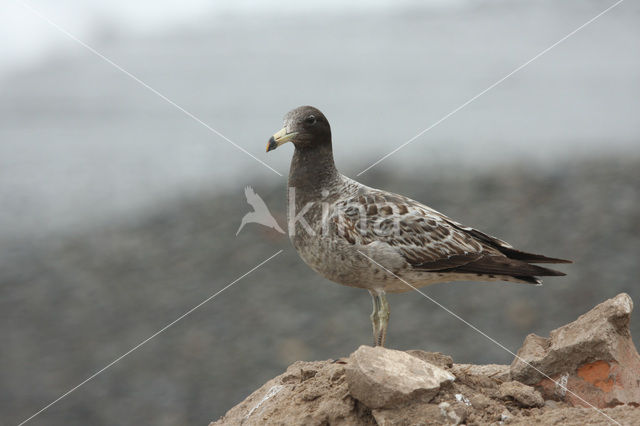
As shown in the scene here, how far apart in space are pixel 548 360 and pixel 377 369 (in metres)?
1.29

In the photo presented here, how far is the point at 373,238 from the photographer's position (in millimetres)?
4656

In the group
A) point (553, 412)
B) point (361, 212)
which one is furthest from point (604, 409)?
point (361, 212)

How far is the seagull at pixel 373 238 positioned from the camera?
4613 mm

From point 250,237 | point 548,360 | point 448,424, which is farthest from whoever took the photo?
point 250,237

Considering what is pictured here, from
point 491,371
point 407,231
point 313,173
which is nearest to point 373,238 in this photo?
point 407,231

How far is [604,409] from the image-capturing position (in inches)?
153

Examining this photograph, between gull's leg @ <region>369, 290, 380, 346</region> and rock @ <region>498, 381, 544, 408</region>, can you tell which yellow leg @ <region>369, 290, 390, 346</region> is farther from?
rock @ <region>498, 381, 544, 408</region>

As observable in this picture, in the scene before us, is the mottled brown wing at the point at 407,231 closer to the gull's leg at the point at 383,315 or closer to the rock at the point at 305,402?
the gull's leg at the point at 383,315

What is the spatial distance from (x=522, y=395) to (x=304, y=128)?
2287mm

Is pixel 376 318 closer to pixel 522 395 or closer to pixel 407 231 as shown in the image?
pixel 407 231

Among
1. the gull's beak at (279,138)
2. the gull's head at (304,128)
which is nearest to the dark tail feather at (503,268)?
the gull's head at (304,128)

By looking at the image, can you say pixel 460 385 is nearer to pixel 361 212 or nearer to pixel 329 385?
pixel 329 385

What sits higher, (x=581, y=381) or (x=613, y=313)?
(x=613, y=313)

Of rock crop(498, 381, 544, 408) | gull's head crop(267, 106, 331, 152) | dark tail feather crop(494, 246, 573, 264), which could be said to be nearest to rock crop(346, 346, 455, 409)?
rock crop(498, 381, 544, 408)
